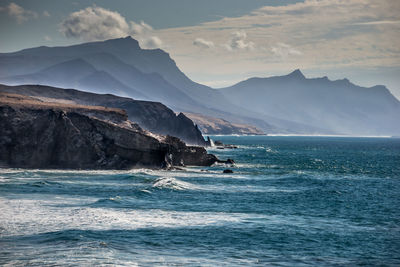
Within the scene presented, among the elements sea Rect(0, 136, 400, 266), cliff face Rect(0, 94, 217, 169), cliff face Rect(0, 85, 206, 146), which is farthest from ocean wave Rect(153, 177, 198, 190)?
cliff face Rect(0, 85, 206, 146)

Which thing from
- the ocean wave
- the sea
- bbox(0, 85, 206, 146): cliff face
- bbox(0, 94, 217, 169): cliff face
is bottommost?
the sea

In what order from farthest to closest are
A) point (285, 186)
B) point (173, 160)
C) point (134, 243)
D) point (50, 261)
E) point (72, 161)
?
point (173, 160)
point (72, 161)
point (285, 186)
point (134, 243)
point (50, 261)

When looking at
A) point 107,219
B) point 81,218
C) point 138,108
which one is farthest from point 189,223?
point 138,108

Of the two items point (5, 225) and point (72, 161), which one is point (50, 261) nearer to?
point (5, 225)

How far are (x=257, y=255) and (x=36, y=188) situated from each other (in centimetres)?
3207

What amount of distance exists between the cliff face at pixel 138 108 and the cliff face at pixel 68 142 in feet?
184

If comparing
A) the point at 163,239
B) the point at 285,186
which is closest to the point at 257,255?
the point at 163,239

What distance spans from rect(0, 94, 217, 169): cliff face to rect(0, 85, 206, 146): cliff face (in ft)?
184

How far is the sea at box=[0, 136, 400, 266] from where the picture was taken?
26703 millimetres

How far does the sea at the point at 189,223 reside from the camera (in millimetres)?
26703

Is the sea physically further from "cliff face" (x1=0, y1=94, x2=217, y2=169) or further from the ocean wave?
"cliff face" (x1=0, y1=94, x2=217, y2=169)

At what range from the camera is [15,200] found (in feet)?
143

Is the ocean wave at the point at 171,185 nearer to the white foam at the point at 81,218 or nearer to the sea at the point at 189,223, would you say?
the sea at the point at 189,223

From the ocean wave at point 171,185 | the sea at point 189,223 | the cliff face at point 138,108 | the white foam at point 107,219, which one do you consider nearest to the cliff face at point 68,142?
the sea at point 189,223
